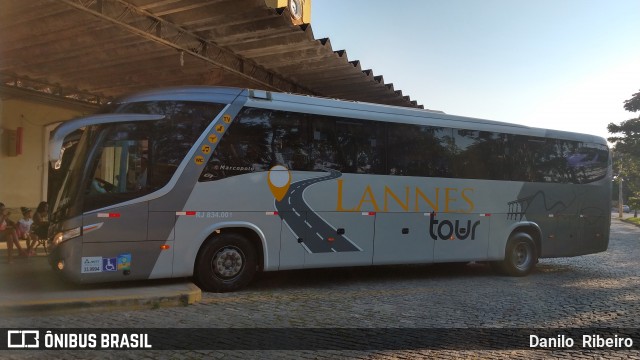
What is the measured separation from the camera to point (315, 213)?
27.9 ft

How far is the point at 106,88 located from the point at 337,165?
950cm

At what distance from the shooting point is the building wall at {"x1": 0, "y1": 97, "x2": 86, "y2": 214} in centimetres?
1375

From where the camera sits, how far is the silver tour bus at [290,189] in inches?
280

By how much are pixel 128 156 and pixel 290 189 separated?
2.63m

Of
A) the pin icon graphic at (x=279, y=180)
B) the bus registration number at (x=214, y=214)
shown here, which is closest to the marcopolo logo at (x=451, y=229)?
the pin icon graphic at (x=279, y=180)

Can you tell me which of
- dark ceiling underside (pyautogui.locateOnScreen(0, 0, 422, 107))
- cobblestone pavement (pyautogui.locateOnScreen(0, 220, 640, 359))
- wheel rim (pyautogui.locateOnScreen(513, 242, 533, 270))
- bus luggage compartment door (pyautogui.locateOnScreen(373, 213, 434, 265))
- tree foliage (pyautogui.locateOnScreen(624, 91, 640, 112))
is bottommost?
cobblestone pavement (pyautogui.locateOnScreen(0, 220, 640, 359))

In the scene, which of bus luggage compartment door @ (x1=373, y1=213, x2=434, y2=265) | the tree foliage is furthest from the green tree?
bus luggage compartment door @ (x1=373, y1=213, x2=434, y2=265)

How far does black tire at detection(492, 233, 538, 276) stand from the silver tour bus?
0.04 meters

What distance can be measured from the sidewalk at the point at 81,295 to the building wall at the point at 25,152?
6.74 m

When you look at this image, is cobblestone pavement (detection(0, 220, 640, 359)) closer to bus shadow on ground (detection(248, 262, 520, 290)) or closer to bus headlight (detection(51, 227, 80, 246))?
bus shadow on ground (detection(248, 262, 520, 290))

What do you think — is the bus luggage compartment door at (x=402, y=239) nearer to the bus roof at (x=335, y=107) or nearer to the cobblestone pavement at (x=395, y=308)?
the cobblestone pavement at (x=395, y=308)

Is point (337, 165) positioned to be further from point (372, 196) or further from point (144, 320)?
Result: point (144, 320)

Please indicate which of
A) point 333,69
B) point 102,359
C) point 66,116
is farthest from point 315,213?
point 66,116

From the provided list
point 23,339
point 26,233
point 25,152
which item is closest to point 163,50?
point 26,233
